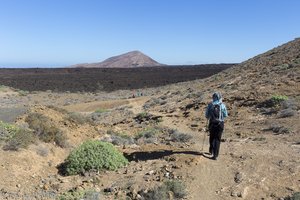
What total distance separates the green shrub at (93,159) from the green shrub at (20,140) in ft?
4.13

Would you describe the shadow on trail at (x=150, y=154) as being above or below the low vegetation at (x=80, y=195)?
above

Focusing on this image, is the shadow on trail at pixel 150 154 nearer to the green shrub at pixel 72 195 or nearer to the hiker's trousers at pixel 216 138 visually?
the hiker's trousers at pixel 216 138

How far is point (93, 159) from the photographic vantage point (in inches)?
376

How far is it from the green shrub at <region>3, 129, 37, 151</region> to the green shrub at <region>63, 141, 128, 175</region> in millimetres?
1258

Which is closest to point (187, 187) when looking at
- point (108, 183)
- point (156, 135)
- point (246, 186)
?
point (246, 186)

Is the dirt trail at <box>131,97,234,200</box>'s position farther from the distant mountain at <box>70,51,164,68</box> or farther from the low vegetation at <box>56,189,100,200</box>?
the distant mountain at <box>70,51,164,68</box>

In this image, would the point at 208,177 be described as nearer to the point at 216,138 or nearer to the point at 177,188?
the point at 177,188

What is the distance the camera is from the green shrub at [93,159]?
950 centimetres

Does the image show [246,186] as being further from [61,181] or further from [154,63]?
[154,63]

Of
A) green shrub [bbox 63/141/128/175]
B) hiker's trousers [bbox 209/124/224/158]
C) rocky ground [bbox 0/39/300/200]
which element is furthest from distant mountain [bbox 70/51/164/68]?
hiker's trousers [bbox 209/124/224/158]

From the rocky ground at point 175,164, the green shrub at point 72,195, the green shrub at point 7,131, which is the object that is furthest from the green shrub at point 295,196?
the green shrub at point 7,131

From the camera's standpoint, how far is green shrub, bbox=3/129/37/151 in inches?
395

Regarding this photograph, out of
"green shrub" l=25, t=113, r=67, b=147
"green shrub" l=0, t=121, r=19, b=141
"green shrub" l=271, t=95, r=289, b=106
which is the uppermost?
"green shrub" l=271, t=95, r=289, b=106

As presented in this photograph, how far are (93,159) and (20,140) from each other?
2.12 metres
